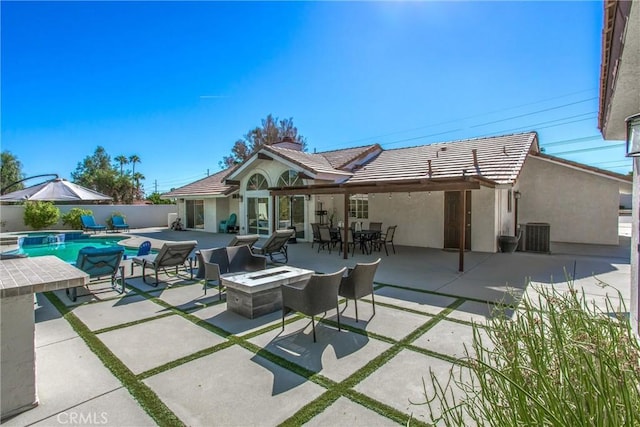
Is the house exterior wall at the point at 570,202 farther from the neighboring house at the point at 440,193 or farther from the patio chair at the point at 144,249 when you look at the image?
the patio chair at the point at 144,249

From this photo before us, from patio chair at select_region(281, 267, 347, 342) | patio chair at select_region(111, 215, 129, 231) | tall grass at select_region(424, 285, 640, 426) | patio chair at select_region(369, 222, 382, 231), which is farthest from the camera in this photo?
patio chair at select_region(111, 215, 129, 231)

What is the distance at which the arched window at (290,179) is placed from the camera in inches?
636

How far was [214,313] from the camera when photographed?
5.71 meters

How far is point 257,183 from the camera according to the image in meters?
18.0

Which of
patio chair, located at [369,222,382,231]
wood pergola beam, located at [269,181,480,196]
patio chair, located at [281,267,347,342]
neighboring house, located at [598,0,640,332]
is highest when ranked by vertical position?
neighboring house, located at [598,0,640,332]

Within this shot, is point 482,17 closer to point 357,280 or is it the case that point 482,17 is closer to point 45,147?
point 357,280

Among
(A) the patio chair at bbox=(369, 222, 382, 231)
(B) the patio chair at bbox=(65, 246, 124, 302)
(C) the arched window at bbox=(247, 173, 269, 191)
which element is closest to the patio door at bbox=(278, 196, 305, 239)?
(C) the arched window at bbox=(247, 173, 269, 191)

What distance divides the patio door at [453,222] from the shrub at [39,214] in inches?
953

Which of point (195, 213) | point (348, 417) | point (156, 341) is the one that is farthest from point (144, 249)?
point (195, 213)

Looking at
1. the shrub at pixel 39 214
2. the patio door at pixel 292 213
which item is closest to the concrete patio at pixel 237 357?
the patio door at pixel 292 213

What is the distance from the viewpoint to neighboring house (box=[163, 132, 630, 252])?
1200 centimetres

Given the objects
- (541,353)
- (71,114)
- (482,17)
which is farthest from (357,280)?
(71,114)

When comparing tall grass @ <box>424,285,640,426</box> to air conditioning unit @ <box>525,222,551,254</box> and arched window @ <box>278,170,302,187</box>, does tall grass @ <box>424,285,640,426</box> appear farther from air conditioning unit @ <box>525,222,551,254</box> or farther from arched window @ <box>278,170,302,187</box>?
arched window @ <box>278,170,302,187</box>

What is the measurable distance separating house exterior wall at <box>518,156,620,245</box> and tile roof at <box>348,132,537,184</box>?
5.18 ft
